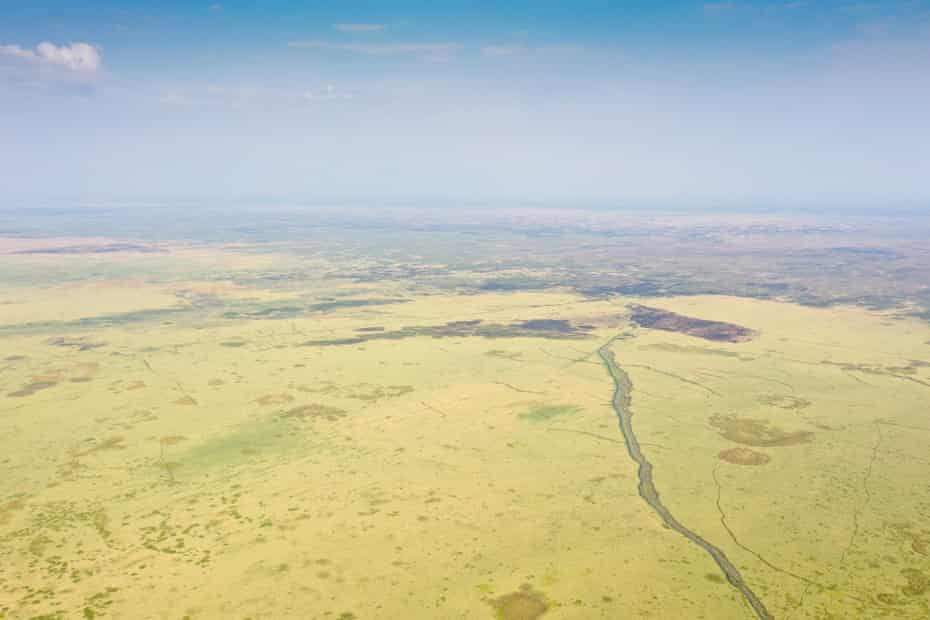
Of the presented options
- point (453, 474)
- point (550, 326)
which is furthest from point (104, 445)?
point (550, 326)

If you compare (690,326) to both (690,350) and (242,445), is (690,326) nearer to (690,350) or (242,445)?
(690,350)

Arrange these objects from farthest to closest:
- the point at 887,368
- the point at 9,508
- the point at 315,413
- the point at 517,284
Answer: the point at 517,284
the point at 887,368
the point at 315,413
the point at 9,508

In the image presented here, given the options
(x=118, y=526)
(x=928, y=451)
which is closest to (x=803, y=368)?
(x=928, y=451)

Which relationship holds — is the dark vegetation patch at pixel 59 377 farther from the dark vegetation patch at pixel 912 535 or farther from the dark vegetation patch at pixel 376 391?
the dark vegetation patch at pixel 912 535

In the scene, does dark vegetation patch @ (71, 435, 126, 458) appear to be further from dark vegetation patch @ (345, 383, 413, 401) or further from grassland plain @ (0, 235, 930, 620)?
dark vegetation patch @ (345, 383, 413, 401)

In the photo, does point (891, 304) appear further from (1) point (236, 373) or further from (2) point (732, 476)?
(1) point (236, 373)
